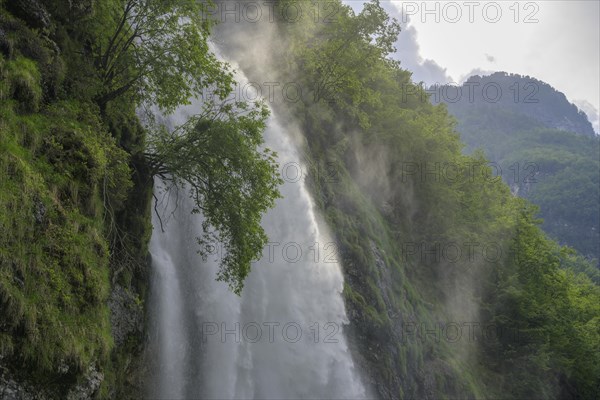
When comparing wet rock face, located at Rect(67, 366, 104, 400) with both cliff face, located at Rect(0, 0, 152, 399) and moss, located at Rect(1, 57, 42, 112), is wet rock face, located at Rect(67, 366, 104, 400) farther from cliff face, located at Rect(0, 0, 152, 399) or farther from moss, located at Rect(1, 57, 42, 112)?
moss, located at Rect(1, 57, 42, 112)

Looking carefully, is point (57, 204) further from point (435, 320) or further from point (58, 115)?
point (435, 320)

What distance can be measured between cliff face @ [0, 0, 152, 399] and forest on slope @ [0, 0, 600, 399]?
0.13 feet

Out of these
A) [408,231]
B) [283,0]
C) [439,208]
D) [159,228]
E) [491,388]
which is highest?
Answer: [283,0]

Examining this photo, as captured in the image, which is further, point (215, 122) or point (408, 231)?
point (408, 231)

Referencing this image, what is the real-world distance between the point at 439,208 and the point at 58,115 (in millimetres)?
27756


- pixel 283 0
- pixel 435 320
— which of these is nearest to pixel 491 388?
pixel 435 320

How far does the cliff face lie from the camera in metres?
8.02

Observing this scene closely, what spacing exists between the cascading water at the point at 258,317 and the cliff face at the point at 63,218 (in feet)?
5.37

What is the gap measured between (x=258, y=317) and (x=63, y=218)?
356 inches

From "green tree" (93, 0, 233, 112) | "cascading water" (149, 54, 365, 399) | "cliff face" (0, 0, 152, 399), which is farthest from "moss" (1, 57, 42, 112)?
"cascading water" (149, 54, 365, 399)

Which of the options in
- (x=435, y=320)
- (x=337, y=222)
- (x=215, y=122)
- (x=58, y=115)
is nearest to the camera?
(x=58, y=115)

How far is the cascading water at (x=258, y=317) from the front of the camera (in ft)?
48.7

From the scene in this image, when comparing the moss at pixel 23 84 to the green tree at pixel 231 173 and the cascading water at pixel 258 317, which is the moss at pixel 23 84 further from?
the cascading water at pixel 258 317

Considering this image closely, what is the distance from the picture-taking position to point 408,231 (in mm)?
32250
